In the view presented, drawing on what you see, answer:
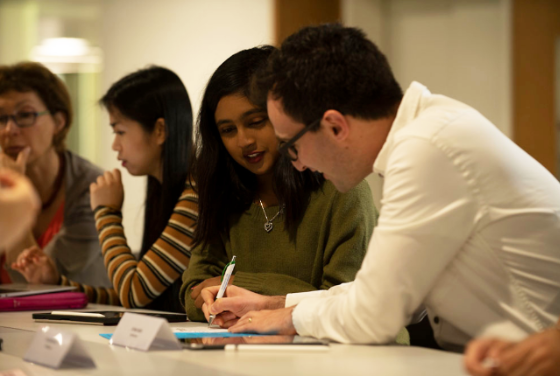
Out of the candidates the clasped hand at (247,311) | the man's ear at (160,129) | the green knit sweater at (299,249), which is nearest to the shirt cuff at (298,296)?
the clasped hand at (247,311)

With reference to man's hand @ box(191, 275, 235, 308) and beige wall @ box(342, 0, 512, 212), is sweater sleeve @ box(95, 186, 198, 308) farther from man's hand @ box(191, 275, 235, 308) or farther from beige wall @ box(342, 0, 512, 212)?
beige wall @ box(342, 0, 512, 212)

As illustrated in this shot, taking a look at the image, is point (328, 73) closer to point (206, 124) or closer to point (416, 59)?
point (206, 124)

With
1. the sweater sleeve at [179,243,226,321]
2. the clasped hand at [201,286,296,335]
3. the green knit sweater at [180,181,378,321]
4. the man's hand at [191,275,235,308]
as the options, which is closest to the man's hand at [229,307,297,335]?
the clasped hand at [201,286,296,335]

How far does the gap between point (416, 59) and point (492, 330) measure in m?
2.90

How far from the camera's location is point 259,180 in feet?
6.53

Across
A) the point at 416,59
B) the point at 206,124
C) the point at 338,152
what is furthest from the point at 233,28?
the point at 338,152

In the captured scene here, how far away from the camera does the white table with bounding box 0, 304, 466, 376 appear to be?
1.04 metres

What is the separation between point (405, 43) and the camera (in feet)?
13.0

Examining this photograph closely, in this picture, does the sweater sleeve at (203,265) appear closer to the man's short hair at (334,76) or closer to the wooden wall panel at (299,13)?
the man's short hair at (334,76)

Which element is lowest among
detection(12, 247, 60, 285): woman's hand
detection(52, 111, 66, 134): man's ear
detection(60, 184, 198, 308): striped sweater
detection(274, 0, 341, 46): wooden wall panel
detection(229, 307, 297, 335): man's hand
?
detection(12, 247, 60, 285): woman's hand

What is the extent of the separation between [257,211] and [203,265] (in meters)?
0.21

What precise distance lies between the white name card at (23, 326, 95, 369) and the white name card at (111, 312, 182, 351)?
0.16 m

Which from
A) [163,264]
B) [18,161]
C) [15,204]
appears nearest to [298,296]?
[163,264]

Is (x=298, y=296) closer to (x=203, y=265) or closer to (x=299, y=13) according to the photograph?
(x=203, y=265)
